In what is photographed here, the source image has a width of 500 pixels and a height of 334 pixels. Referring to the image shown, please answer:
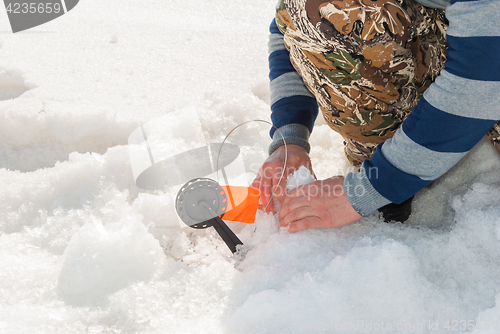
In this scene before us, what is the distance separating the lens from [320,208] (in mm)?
732

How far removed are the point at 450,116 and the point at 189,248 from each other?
0.59m

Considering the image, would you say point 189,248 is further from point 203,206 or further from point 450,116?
point 450,116

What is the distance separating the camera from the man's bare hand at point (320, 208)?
0.72 metres

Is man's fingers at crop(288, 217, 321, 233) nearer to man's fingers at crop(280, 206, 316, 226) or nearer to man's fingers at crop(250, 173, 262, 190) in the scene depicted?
man's fingers at crop(280, 206, 316, 226)

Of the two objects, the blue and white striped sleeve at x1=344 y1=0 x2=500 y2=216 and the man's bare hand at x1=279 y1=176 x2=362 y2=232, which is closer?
the blue and white striped sleeve at x1=344 y1=0 x2=500 y2=216

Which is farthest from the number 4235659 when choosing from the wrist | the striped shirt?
the striped shirt

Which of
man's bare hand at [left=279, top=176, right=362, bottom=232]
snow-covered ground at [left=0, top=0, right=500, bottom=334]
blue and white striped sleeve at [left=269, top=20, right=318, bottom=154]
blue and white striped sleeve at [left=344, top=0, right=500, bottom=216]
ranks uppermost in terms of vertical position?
blue and white striped sleeve at [left=344, top=0, right=500, bottom=216]

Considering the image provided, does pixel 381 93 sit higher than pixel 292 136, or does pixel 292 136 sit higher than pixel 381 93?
pixel 381 93

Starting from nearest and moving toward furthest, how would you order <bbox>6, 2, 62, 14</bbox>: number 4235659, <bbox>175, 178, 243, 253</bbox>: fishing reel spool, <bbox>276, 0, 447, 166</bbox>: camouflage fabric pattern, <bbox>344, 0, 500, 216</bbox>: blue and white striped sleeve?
<bbox>344, 0, 500, 216</bbox>: blue and white striped sleeve < <bbox>276, 0, 447, 166</bbox>: camouflage fabric pattern < <bbox>175, 178, 243, 253</bbox>: fishing reel spool < <bbox>6, 2, 62, 14</bbox>: number 4235659

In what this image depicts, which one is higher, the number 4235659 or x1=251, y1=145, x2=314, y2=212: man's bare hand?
the number 4235659

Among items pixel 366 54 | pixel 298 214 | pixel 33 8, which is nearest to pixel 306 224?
pixel 298 214

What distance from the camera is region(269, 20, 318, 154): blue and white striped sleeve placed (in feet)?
3.07

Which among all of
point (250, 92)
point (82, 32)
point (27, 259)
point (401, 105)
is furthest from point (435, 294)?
point (82, 32)

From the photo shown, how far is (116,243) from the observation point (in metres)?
0.71
